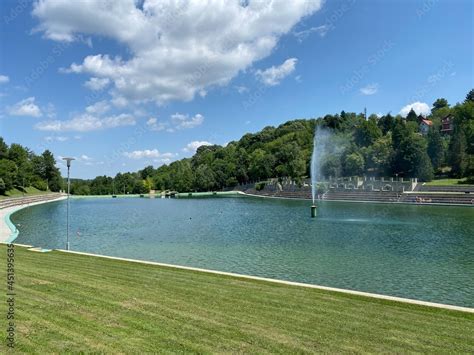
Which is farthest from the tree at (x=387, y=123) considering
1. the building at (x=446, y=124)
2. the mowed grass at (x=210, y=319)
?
the mowed grass at (x=210, y=319)

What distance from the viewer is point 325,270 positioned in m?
16.5

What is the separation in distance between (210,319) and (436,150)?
91.3 m

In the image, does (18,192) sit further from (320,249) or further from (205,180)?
(320,249)

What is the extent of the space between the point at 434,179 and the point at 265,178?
47224 millimetres

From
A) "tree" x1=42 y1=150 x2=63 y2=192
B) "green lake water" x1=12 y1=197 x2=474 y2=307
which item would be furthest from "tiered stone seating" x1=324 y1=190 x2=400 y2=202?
"tree" x1=42 y1=150 x2=63 y2=192

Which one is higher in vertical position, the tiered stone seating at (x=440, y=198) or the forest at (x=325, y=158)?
the forest at (x=325, y=158)

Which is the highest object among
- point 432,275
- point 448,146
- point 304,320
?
point 448,146

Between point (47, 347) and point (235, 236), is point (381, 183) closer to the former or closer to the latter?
point (235, 236)

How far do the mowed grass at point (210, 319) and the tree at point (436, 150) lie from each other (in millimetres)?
86646

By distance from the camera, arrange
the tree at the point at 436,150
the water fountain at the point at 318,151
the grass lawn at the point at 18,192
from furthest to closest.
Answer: the water fountain at the point at 318,151 < the tree at the point at 436,150 < the grass lawn at the point at 18,192

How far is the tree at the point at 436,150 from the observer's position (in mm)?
86219

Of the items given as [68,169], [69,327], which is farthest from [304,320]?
[68,169]

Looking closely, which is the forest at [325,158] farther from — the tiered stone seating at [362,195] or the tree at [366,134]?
the tiered stone seating at [362,195]

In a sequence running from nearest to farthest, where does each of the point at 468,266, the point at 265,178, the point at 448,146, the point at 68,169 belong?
the point at 468,266
the point at 68,169
the point at 448,146
the point at 265,178
